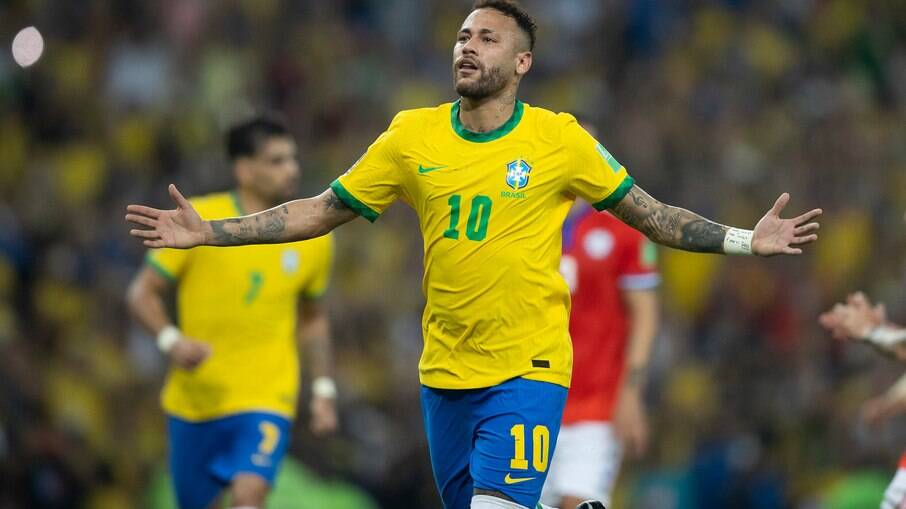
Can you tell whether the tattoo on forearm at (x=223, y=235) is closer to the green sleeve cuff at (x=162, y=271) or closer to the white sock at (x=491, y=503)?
the white sock at (x=491, y=503)

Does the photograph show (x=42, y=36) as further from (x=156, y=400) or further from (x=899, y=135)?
(x=899, y=135)

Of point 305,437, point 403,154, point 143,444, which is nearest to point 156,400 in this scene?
point 143,444

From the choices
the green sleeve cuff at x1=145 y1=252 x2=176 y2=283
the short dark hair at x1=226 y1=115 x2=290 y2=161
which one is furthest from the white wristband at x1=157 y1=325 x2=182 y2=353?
the short dark hair at x1=226 y1=115 x2=290 y2=161

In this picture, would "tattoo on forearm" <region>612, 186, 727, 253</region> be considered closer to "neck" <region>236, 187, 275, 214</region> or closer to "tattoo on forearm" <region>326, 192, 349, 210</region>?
"tattoo on forearm" <region>326, 192, 349, 210</region>

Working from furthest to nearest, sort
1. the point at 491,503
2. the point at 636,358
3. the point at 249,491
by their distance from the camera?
1. the point at 636,358
2. the point at 249,491
3. the point at 491,503

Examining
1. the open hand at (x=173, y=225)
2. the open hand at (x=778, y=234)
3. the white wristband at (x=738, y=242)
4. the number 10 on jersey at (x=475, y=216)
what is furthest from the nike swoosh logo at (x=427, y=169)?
the open hand at (x=778, y=234)

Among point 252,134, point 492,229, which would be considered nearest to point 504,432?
point 492,229

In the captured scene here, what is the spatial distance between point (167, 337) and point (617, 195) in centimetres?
318

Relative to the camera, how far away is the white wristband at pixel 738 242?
6.37 m

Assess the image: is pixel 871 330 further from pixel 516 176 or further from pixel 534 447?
pixel 516 176

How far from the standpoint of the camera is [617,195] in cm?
655

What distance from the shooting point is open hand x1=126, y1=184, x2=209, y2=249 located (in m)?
6.30

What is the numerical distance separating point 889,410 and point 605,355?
74.4 inches

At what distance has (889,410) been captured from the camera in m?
7.72
